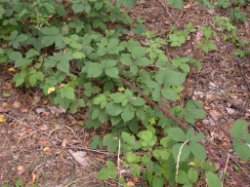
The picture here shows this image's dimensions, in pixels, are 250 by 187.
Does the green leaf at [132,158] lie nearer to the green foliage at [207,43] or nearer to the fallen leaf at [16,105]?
the fallen leaf at [16,105]

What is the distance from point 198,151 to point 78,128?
131 cm

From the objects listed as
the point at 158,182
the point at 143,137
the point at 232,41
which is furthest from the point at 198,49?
the point at 158,182

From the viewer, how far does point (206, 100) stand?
12.6ft

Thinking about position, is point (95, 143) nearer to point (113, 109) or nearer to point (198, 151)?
point (113, 109)

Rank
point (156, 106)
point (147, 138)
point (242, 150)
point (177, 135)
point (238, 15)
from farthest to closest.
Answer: point (238, 15)
point (156, 106)
point (147, 138)
point (177, 135)
point (242, 150)

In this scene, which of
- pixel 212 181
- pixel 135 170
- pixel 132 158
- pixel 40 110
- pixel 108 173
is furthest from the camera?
pixel 40 110

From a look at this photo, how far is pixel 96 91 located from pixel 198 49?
1.51 metres

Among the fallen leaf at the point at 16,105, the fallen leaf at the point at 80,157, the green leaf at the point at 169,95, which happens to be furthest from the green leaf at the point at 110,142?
the fallen leaf at the point at 16,105

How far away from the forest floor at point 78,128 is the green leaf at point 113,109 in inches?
14.8

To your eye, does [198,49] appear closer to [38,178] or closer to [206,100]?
[206,100]

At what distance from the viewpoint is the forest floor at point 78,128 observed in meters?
3.01

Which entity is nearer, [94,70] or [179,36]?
[94,70]

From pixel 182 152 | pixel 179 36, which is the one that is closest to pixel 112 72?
pixel 182 152

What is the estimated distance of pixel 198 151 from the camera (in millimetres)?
2467
